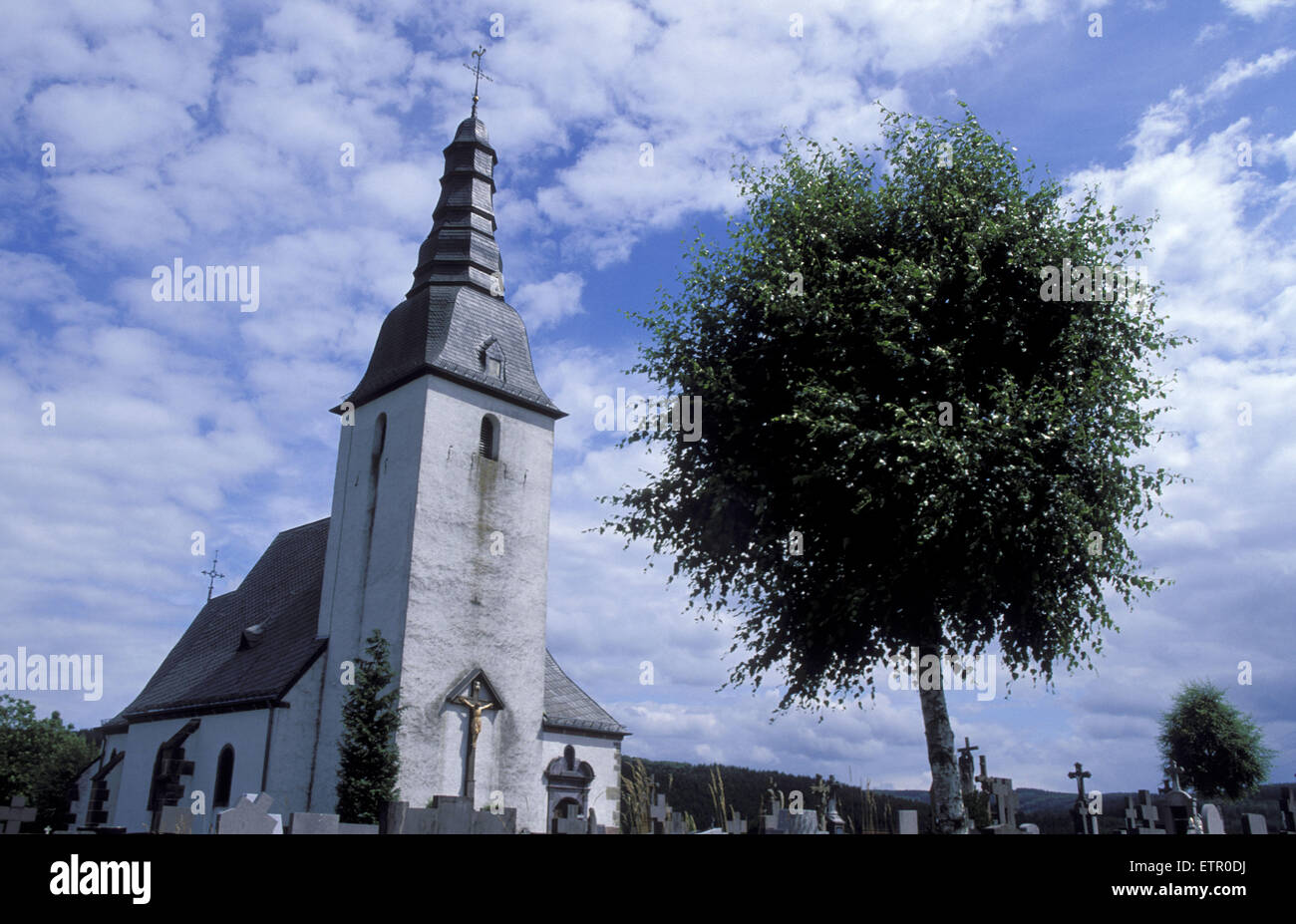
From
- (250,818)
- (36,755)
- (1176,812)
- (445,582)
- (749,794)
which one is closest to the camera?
(250,818)

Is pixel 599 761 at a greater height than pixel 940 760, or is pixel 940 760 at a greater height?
pixel 940 760

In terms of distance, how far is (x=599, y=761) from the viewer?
2920cm

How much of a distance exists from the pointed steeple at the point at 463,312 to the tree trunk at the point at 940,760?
18054 millimetres

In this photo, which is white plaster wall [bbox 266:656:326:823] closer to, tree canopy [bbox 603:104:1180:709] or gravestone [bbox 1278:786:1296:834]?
tree canopy [bbox 603:104:1180:709]

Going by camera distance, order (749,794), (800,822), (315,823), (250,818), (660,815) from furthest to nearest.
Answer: (749,794)
(660,815)
(800,822)
(250,818)
(315,823)

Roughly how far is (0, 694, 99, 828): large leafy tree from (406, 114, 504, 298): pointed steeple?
3588 centimetres

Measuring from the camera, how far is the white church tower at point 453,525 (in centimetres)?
2488

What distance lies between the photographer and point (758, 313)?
16641mm

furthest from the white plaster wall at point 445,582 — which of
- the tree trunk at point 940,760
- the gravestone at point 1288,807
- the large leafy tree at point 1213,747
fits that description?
the large leafy tree at point 1213,747

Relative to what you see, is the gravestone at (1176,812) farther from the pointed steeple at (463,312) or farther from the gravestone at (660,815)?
the pointed steeple at (463,312)

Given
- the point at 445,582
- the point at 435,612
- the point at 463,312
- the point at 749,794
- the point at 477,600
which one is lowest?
the point at 749,794

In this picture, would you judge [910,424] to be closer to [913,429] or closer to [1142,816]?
[913,429]

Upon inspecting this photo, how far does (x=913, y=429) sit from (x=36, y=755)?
63.0m

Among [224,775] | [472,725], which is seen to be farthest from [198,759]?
[472,725]
